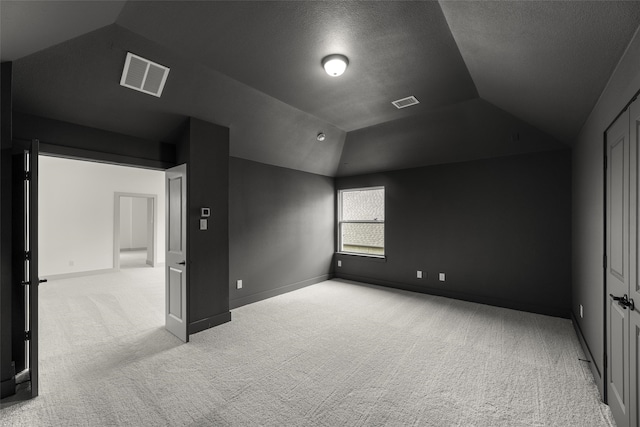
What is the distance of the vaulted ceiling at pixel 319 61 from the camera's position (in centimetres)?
175

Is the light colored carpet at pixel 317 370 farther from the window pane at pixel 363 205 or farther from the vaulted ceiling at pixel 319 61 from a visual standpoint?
the vaulted ceiling at pixel 319 61

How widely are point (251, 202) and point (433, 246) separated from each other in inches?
123

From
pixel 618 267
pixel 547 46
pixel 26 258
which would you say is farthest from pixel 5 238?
pixel 618 267

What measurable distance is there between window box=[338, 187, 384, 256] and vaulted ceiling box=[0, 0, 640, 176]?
1.94 meters

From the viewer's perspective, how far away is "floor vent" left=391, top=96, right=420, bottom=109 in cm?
343

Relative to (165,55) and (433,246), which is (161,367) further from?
(433,246)

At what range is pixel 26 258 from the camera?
222 cm

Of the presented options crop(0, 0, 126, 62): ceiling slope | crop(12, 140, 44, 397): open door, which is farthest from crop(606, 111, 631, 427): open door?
crop(12, 140, 44, 397): open door

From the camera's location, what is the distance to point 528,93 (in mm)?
2652

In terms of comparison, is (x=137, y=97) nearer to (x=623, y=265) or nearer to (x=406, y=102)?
(x=406, y=102)

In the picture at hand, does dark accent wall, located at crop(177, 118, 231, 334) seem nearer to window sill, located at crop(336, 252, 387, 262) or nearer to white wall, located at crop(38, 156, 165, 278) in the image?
window sill, located at crop(336, 252, 387, 262)

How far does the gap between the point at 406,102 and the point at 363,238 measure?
9.70 ft

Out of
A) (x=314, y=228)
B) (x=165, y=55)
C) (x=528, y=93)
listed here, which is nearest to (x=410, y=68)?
(x=528, y=93)

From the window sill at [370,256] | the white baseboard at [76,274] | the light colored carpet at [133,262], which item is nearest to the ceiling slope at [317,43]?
the window sill at [370,256]
